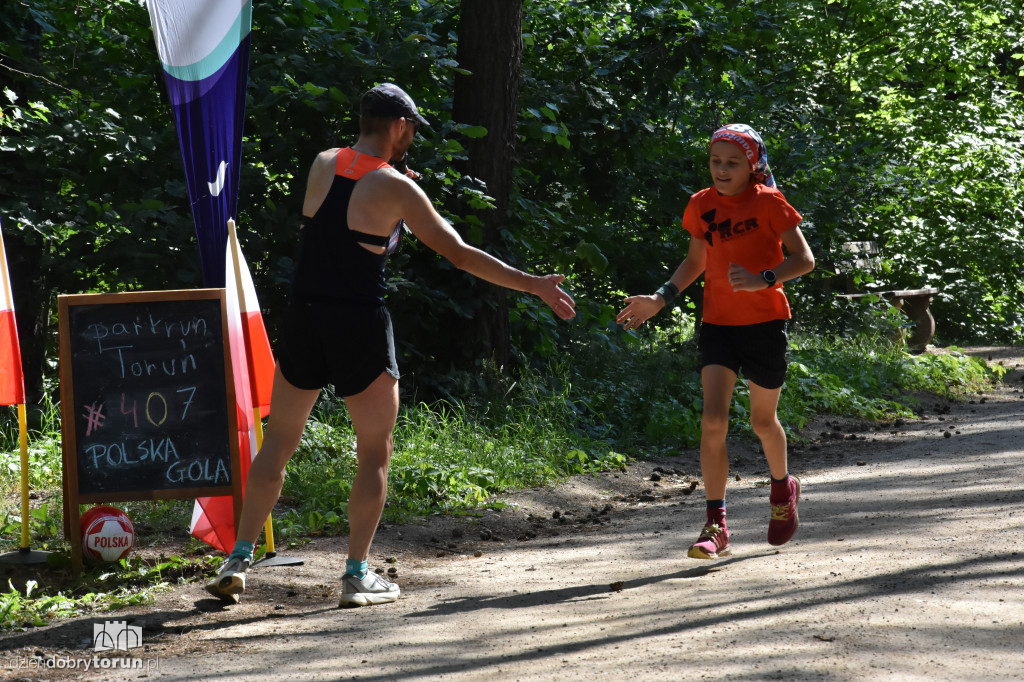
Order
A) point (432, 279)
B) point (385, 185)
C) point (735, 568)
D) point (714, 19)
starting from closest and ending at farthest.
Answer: point (385, 185), point (735, 568), point (432, 279), point (714, 19)

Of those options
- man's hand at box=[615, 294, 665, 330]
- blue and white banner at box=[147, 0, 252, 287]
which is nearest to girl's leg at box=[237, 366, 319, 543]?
blue and white banner at box=[147, 0, 252, 287]

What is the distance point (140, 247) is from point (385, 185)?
3893mm

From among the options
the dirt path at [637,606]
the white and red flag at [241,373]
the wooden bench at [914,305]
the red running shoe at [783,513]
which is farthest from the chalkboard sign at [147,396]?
the wooden bench at [914,305]

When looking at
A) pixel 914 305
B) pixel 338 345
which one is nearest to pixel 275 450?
pixel 338 345

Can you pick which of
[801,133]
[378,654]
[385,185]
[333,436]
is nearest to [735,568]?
[378,654]

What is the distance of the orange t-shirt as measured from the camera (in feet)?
15.9

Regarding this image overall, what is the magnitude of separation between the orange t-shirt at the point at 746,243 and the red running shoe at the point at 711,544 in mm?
981

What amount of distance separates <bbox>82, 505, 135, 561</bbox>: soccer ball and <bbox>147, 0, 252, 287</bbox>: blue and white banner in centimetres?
143

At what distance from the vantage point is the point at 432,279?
29.2 ft

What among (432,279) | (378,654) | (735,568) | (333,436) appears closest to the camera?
(378,654)

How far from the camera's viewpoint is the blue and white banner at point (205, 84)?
521 centimetres

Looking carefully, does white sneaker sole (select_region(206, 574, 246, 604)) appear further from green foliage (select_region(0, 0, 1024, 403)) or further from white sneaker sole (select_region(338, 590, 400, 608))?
green foliage (select_region(0, 0, 1024, 403))

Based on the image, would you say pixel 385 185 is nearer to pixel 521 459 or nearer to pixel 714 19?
pixel 521 459

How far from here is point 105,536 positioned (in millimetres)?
4867
